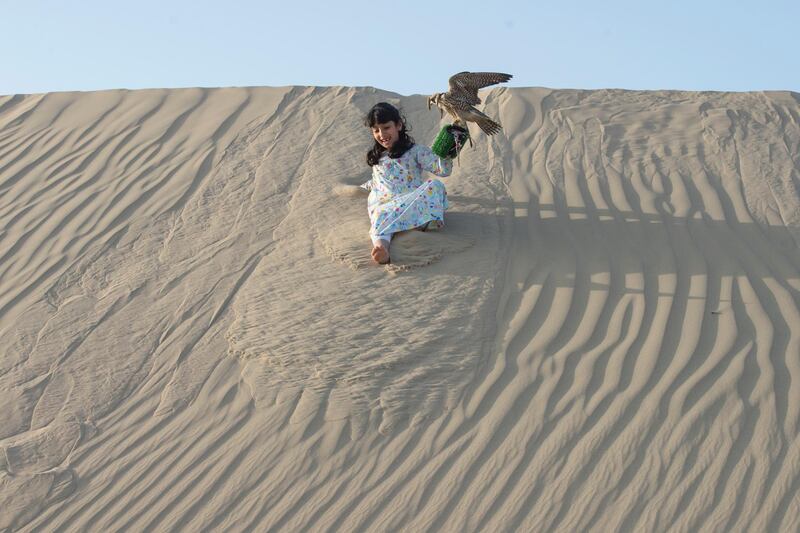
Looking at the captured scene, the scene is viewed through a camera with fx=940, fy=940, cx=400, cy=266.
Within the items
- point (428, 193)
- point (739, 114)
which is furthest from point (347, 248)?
point (739, 114)

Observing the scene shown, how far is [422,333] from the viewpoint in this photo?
15.7 ft

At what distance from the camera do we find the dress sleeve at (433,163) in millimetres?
5383

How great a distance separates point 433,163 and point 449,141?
28 cm

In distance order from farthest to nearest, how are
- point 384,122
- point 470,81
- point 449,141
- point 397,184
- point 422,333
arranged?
point 397,184 < point 384,122 < point 470,81 < point 449,141 < point 422,333

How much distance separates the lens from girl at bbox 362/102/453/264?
212 inches

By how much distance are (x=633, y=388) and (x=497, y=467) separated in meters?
0.79

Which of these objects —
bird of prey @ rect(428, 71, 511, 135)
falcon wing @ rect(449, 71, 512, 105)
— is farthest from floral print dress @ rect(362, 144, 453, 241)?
falcon wing @ rect(449, 71, 512, 105)

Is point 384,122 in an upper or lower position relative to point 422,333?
upper

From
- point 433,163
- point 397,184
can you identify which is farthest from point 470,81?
point 397,184

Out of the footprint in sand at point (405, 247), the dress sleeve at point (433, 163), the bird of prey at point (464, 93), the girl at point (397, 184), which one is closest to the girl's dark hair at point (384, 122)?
the girl at point (397, 184)

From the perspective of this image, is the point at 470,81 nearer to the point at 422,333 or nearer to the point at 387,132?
the point at 387,132

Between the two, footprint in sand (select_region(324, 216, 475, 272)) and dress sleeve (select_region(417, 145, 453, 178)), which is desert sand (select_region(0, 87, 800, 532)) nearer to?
footprint in sand (select_region(324, 216, 475, 272))

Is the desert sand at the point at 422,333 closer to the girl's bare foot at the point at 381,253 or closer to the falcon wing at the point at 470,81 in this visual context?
the girl's bare foot at the point at 381,253

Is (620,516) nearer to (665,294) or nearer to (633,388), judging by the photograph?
(633,388)
